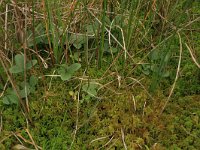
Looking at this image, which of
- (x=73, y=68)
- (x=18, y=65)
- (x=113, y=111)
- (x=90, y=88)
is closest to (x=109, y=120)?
(x=113, y=111)

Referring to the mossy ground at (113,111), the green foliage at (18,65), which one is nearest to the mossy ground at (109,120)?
the mossy ground at (113,111)

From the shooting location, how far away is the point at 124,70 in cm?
156

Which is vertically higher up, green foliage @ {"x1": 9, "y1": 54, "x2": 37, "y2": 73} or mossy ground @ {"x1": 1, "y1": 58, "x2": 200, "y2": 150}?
green foliage @ {"x1": 9, "y1": 54, "x2": 37, "y2": 73}

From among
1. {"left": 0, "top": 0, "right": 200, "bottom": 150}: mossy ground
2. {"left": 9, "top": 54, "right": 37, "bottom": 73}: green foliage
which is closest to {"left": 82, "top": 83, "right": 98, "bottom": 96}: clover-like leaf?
{"left": 0, "top": 0, "right": 200, "bottom": 150}: mossy ground

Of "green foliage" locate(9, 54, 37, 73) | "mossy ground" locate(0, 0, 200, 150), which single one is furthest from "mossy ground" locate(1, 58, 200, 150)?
"green foliage" locate(9, 54, 37, 73)

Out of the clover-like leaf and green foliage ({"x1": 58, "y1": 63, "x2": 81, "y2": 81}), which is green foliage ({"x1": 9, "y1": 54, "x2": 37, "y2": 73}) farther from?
the clover-like leaf

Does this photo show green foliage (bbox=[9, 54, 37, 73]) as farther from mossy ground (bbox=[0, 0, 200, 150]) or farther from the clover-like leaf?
the clover-like leaf

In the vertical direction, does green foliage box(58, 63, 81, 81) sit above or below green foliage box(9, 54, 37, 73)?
below

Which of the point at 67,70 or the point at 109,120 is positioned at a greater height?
the point at 67,70

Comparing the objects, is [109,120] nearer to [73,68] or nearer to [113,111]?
[113,111]

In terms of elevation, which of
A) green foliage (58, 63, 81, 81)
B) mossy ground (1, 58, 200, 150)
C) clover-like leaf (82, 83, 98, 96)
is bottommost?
mossy ground (1, 58, 200, 150)

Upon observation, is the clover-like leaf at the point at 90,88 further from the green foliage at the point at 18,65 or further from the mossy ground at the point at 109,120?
the green foliage at the point at 18,65

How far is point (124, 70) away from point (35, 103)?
1.42ft

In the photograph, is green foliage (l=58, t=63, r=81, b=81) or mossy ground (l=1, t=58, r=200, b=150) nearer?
mossy ground (l=1, t=58, r=200, b=150)
